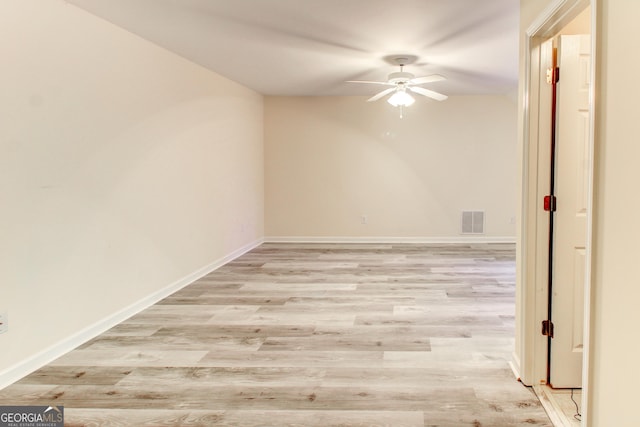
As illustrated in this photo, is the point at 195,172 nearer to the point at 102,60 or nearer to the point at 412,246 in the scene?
the point at 102,60

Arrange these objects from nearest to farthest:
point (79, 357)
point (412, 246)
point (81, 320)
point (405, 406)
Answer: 1. point (405, 406)
2. point (79, 357)
3. point (81, 320)
4. point (412, 246)

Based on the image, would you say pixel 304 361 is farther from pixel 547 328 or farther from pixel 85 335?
pixel 85 335

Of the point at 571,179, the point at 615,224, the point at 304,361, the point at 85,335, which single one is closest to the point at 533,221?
the point at 571,179

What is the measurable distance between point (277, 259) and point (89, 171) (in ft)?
10.3

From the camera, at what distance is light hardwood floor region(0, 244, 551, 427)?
2086 millimetres

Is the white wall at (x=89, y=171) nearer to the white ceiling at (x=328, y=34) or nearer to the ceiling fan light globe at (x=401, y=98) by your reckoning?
the white ceiling at (x=328, y=34)

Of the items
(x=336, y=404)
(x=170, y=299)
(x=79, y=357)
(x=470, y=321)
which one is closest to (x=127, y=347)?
(x=79, y=357)

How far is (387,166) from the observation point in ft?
22.7

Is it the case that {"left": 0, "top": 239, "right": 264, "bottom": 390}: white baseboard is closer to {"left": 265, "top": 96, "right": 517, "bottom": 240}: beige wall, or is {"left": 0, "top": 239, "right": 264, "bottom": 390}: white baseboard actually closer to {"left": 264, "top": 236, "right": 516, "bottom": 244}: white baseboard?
{"left": 264, "top": 236, "right": 516, "bottom": 244}: white baseboard

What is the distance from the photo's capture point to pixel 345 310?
12.0 feet

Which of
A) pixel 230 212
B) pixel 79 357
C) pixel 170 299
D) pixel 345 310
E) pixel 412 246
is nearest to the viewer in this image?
pixel 79 357

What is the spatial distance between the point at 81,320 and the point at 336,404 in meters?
1.98

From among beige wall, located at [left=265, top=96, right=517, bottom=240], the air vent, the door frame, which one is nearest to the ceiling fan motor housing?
beige wall, located at [left=265, top=96, right=517, bottom=240]

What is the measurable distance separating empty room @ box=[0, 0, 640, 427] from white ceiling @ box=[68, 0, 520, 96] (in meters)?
0.03
